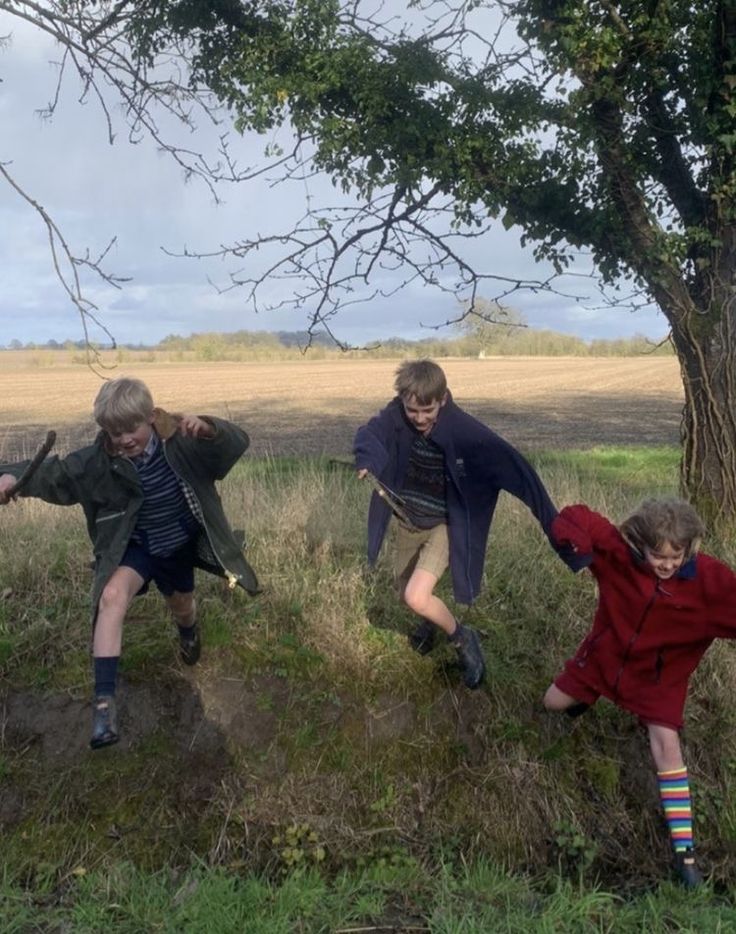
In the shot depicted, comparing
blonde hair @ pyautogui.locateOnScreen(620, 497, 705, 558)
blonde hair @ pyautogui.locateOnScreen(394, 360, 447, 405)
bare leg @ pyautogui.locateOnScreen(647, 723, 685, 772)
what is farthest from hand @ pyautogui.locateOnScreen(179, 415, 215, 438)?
bare leg @ pyautogui.locateOnScreen(647, 723, 685, 772)

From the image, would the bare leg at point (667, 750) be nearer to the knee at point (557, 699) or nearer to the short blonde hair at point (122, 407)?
the knee at point (557, 699)

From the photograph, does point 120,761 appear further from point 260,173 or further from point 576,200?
point 576,200

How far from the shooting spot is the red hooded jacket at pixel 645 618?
4207 mm

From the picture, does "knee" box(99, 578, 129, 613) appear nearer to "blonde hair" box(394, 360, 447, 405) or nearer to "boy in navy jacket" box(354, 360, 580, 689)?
"boy in navy jacket" box(354, 360, 580, 689)

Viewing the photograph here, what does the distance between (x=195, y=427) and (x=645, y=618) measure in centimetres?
224

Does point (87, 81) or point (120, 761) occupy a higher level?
point (87, 81)

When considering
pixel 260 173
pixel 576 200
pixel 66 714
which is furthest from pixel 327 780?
pixel 576 200

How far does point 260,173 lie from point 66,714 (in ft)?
12.3

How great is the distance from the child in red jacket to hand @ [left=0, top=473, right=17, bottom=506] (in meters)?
2.47

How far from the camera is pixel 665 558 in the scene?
4.14m

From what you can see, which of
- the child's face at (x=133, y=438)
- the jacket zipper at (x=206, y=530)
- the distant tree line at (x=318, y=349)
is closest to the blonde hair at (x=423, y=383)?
the jacket zipper at (x=206, y=530)

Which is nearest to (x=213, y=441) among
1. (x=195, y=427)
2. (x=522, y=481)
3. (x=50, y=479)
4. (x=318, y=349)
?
(x=195, y=427)

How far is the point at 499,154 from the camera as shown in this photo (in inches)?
263

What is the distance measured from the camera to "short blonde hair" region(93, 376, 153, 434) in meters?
4.15
